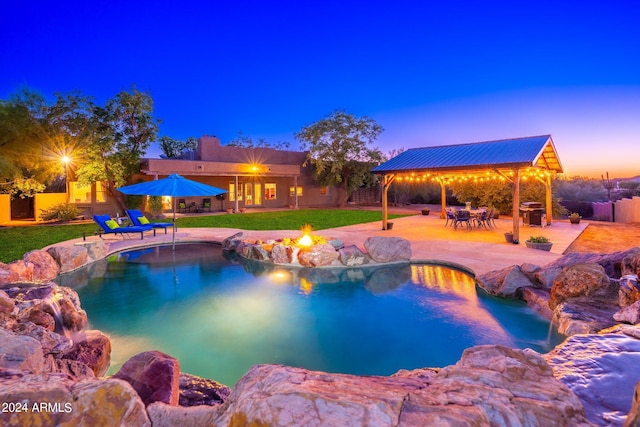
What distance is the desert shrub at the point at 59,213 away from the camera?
59.0 feet

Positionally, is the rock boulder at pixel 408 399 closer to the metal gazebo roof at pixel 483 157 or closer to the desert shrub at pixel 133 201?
the metal gazebo roof at pixel 483 157

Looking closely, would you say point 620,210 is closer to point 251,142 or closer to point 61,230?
point 61,230

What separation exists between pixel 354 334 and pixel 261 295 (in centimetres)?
248

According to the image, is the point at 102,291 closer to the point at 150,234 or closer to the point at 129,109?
the point at 150,234

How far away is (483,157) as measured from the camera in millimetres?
13258

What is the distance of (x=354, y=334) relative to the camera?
571cm

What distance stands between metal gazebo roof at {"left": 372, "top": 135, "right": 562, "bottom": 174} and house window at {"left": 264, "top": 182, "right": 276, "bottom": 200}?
514 inches

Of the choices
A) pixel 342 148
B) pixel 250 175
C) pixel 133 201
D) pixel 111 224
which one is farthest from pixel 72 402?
pixel 342 148

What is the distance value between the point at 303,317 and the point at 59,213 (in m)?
17.4

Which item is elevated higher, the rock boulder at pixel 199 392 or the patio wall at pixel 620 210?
the patio wall at pixel 620 210

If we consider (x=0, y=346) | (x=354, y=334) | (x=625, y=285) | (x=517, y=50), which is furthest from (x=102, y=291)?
(x=517, y=50)

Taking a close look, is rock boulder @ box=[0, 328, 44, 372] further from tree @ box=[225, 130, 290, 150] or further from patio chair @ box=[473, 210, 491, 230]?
tree @ box=[225, 130, 290, 150]

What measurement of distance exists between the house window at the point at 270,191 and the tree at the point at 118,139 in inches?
353

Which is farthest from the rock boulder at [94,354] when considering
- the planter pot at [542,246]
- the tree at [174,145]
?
the tree at [174,145]
